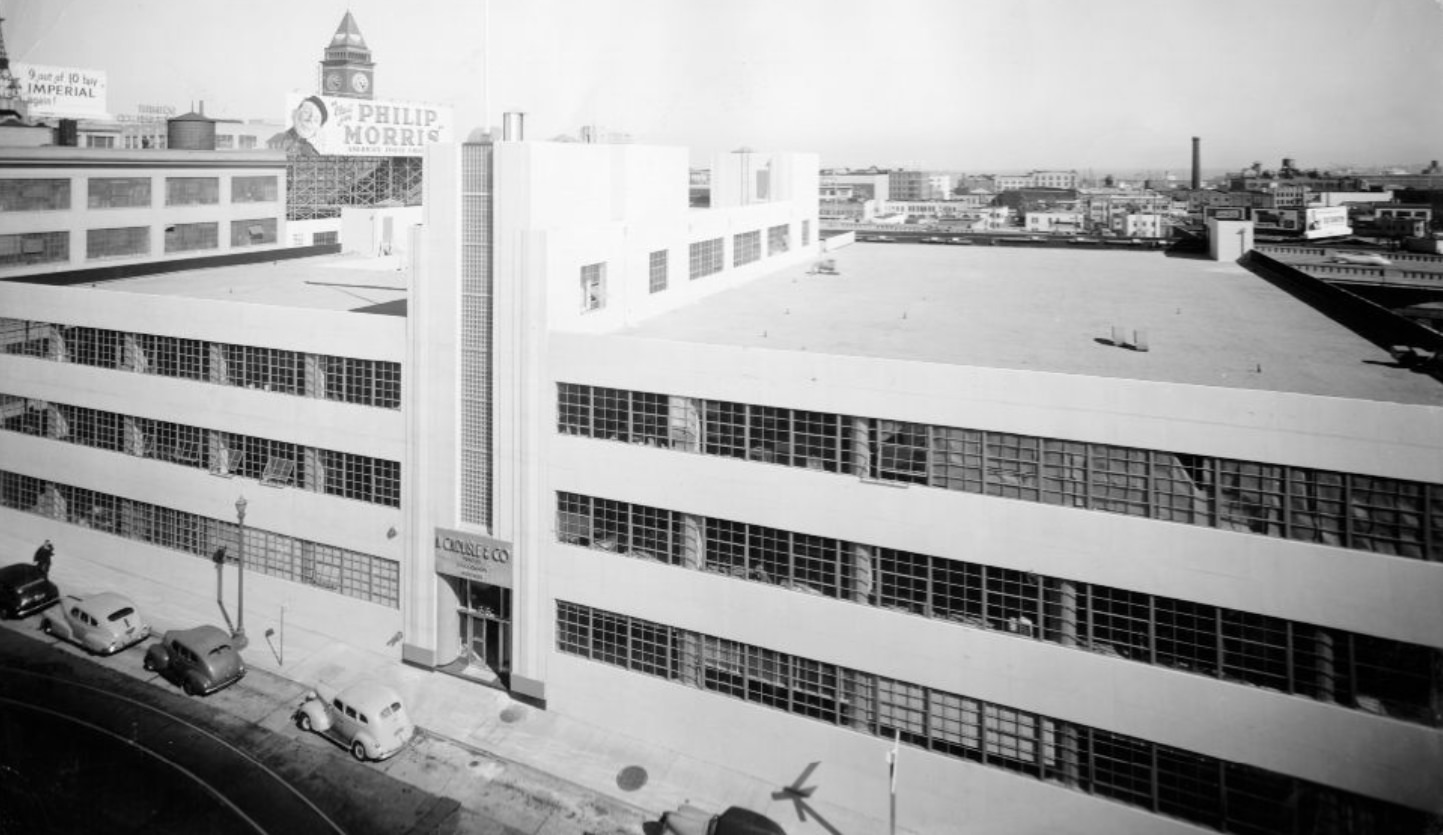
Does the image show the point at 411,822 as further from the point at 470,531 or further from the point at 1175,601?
the point at 1175,601

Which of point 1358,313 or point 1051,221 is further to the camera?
point 1051,221

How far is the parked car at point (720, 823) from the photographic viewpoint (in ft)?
68.1

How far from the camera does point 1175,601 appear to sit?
20.1 m

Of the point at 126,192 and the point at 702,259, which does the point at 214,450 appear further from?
the point at 126,192

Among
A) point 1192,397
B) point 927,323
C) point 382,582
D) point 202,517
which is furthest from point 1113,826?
point 202,517

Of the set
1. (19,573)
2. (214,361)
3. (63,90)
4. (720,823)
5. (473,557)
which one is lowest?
(720,823)

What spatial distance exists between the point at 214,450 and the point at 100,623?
700 cm

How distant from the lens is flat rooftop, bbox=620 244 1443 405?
76.7 feet

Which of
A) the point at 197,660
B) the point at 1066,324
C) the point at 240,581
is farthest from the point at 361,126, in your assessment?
the point at 1066,324

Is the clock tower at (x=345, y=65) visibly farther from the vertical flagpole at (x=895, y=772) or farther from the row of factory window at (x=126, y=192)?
the vertical flagpole at (x=895, y=772)

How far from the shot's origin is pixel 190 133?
216ft

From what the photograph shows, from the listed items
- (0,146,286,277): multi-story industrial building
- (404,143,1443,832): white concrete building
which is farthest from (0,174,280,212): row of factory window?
(404,143,1443,832): white concrete building

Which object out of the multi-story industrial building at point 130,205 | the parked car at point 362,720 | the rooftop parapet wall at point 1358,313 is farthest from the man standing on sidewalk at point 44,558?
the rooftop parapet wall at point 1358,313

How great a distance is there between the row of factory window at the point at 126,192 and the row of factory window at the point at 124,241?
1.48 metres
